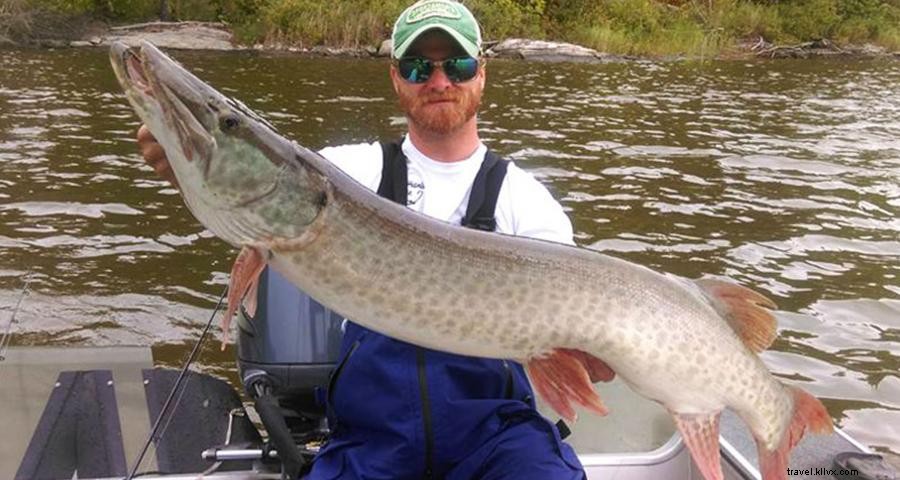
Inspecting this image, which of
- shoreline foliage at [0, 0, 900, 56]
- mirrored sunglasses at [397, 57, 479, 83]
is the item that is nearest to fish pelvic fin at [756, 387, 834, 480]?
mirrored sunglasses at [397, 57, 479, 83]

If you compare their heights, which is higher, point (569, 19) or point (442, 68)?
point (442, 68)

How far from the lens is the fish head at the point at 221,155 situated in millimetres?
2297

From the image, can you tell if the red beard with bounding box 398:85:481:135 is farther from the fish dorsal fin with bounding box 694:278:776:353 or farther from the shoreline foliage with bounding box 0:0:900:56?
the shoreline foliage with bounding box 0:0:900:56

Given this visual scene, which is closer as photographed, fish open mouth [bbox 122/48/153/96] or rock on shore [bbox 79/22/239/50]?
fish open mouth [bbox 122/48/153/96]

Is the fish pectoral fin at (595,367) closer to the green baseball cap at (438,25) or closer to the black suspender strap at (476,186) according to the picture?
the black suspender strap at (476,186)

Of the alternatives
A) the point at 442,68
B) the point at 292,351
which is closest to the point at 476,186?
the point at 442,68

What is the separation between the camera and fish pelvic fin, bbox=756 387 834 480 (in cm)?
283

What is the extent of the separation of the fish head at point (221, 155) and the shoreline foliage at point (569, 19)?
24.9m

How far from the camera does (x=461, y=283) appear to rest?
253cm

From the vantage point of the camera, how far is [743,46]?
107 ft

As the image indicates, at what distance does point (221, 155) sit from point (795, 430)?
204 centimetres

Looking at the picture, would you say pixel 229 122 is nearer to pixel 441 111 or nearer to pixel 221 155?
pixel 221 155

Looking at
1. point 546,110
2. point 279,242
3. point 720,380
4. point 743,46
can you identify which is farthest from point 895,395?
point 743,46

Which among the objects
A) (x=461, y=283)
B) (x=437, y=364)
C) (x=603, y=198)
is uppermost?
(x=461, y=283)
